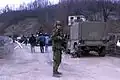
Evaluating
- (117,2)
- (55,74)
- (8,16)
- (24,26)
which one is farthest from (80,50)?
(24,26)

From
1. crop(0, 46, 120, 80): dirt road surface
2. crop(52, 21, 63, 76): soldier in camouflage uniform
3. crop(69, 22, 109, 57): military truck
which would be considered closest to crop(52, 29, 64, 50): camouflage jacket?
crop(52, 21, 63, 76): soldier in camouflage uniform

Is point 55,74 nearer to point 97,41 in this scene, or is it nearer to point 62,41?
point 62,41

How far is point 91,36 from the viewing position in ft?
88.1

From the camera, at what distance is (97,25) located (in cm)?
2717

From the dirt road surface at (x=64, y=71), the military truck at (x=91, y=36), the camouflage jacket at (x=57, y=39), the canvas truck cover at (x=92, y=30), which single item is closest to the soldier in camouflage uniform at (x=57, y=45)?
the camouflage jacket at (x=57, y=39)

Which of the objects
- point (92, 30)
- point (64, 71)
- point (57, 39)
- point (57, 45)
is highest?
point (57, 39)

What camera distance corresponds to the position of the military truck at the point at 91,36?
2672cm

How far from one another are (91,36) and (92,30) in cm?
51

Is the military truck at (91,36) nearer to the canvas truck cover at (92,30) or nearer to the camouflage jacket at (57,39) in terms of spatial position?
the canvas truck cover at (92,30)

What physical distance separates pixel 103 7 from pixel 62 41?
6568 centimetres

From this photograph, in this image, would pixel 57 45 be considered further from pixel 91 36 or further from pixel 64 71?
pixel 91 36

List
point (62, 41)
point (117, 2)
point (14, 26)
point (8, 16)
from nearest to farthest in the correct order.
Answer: point (62, 41), point (117, 2), point (8, 16), point (14, 26)

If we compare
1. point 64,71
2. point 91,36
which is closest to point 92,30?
point 91,36

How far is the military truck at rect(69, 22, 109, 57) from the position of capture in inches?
1052
